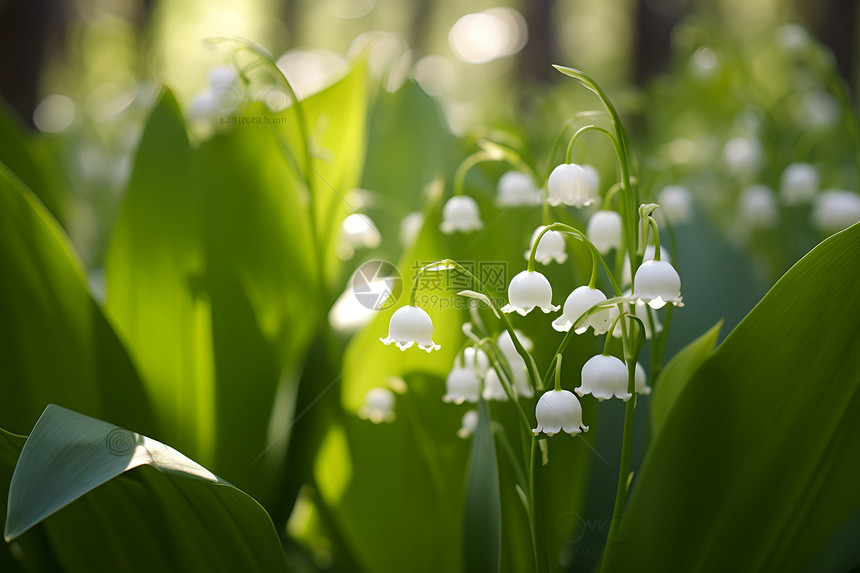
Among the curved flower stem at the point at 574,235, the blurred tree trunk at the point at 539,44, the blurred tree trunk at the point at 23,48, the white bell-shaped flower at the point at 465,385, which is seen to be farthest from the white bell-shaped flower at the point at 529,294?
the blurred tree trunk at the point at 539,44

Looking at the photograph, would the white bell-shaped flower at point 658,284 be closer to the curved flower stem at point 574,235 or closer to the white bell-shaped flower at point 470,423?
the curved flower stem at point 574,235

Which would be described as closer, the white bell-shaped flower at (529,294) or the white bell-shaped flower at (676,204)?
the white bell-shaped flower at (529,294)

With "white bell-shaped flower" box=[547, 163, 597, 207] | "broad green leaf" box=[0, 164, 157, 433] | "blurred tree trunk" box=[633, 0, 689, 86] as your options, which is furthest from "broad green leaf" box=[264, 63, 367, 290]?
"blurred tree trunk" box=[633, 0, 689, 86]

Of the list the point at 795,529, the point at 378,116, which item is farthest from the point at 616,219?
the point at 378,116

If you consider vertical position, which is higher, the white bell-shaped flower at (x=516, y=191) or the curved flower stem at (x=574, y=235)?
the curved flower stem at (x=574, y=235)

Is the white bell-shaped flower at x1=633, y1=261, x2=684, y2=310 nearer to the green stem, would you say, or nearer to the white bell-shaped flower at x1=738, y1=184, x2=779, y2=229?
the green stem

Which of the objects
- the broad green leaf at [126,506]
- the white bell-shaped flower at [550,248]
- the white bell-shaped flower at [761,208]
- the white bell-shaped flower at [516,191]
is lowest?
the white bell-shaped flower at [761,208]
